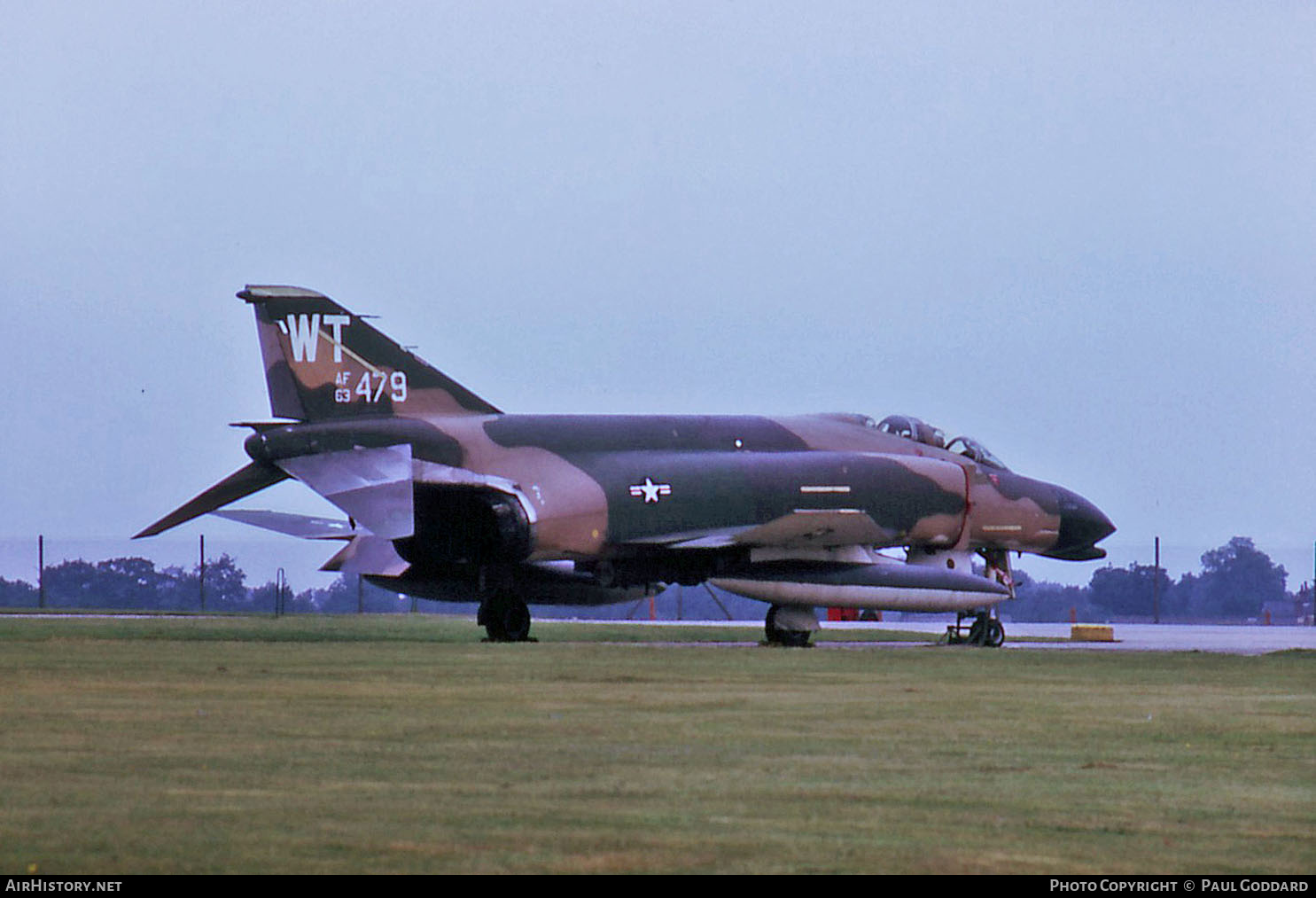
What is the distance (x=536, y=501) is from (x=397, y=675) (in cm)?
1047

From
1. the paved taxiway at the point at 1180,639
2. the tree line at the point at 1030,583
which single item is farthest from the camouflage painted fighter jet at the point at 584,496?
the tree line at the point at 1030,583

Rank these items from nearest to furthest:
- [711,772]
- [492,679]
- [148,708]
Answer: [711,772] < [148,708] < [492,679]

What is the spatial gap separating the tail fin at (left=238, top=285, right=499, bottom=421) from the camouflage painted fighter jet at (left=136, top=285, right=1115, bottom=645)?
25 mm

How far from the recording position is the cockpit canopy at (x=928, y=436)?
3344 centimetres

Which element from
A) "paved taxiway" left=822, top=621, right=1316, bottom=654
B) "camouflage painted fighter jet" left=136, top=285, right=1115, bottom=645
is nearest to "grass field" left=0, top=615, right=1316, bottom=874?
"camouflage painted fighter jet" left=136, top=285, right=1115, bottom=645

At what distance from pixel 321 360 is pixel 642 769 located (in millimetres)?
19589

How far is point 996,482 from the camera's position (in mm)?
33188

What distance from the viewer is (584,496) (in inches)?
1190

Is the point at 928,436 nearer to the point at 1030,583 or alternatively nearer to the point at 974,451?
the point at 974,451

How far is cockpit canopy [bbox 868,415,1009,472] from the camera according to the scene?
110 feet

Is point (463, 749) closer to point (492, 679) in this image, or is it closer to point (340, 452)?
point (492, 679)

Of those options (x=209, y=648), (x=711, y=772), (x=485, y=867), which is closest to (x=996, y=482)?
(x=209, y=648)

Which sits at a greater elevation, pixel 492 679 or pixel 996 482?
pixel 996 482

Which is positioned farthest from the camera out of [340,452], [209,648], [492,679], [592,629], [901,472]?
[592,629]
